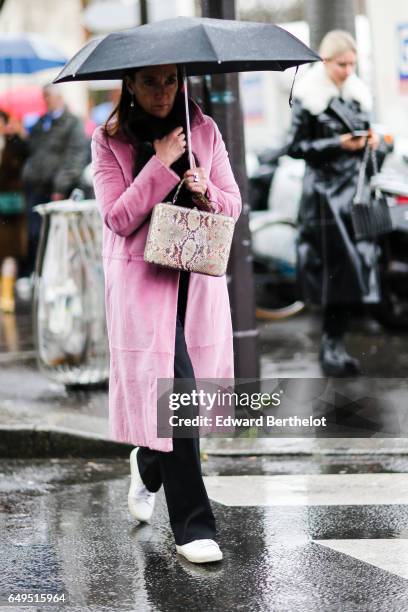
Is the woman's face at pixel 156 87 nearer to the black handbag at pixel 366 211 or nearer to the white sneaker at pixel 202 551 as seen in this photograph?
the white sneaker at pixel 202 551

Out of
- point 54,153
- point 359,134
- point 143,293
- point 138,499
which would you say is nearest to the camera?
point 143,293

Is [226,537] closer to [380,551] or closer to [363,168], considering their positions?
[380,551]

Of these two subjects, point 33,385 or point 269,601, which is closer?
point 269,601

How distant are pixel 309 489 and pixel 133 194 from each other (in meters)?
1.93

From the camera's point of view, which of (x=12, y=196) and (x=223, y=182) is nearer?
(x=223, y=182)

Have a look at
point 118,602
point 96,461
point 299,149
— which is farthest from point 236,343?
point 118,602

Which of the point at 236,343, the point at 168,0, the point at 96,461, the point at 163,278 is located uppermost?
the point at 168,0

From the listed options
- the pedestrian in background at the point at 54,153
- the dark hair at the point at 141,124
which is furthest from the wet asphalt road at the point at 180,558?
the pedestrian in background at the point at 54,153

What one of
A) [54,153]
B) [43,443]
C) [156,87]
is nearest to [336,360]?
[43,443]

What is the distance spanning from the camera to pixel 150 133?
464 cm

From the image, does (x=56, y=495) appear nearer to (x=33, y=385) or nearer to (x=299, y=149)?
(x=33, y=385)

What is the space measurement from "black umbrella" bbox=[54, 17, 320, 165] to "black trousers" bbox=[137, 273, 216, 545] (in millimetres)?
722

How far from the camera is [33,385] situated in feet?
26.5

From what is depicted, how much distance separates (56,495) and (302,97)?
126 inches
